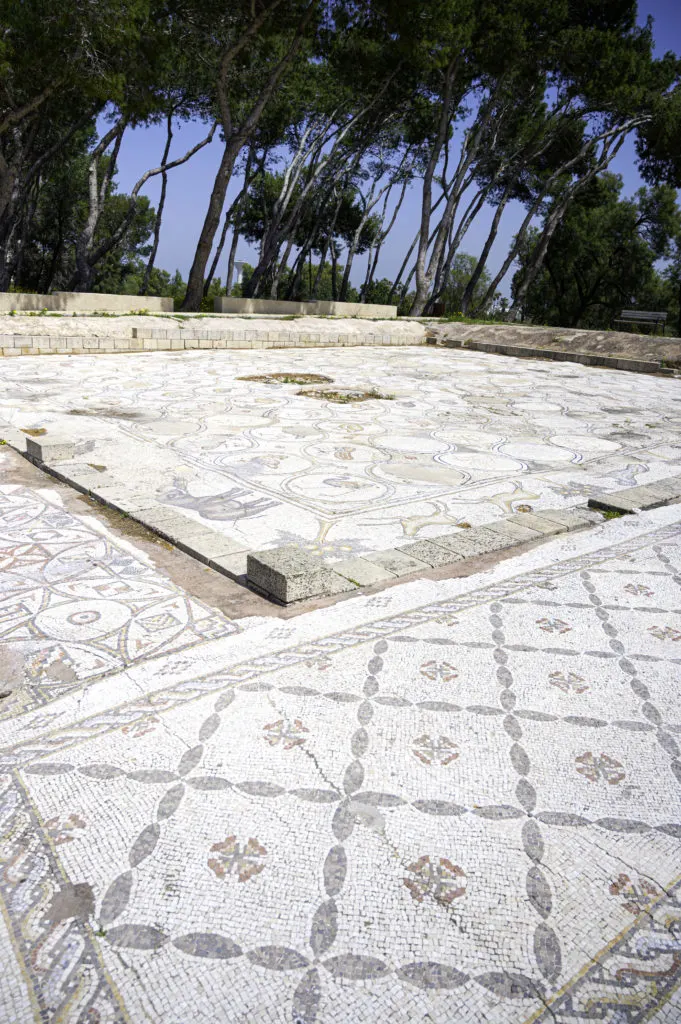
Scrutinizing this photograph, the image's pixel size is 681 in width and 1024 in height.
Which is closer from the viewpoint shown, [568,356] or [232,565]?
[232,565]

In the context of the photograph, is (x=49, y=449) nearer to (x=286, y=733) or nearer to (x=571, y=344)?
(x=286, y=733)

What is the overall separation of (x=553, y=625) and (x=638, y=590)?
1.95ft

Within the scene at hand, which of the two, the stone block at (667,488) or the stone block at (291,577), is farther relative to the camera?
the stone block at (667,488)

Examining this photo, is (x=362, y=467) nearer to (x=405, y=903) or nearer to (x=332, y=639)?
(x=332, y=639)

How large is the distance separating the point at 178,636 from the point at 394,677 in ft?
2.59

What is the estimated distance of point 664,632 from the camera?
8.82 ft

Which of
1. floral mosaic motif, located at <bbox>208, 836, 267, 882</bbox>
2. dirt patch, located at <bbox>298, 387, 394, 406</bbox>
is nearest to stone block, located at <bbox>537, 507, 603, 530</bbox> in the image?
floral mosaic motif, located at <bbox>208, 836, 267, 882</bbox>

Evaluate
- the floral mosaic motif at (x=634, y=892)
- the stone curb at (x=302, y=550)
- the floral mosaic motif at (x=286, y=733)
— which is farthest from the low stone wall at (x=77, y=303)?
the floral mosaic motif at (x=634, y=892)

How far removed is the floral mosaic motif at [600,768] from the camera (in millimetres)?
1879

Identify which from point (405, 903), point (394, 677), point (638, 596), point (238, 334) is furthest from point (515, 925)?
point (238, 334)

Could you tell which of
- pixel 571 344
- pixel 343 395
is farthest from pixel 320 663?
pixel 571 344

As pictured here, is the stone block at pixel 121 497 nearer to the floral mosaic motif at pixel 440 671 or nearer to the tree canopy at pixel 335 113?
the floral mosaic motif at pixel 440 671

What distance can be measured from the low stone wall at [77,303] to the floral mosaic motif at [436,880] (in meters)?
12.6

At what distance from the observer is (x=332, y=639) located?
256cm
